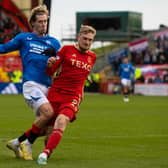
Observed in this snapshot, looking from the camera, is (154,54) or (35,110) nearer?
(35,110)

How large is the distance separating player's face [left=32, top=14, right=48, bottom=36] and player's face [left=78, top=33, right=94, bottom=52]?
606 millimetres

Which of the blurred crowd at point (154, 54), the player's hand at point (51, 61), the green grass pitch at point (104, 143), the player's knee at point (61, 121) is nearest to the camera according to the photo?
the player's knee at point (61, 121)

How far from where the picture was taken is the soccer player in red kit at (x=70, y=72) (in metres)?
10.6

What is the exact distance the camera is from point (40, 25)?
10883mm

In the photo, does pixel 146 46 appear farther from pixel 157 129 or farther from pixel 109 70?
pixel 157 129

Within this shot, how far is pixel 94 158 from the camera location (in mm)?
11039

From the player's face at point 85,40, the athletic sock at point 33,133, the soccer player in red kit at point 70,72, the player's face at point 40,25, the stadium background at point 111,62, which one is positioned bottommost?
the stadium background at point 111,62

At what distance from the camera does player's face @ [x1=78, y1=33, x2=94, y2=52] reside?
10505 mm

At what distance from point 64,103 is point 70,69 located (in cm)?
50

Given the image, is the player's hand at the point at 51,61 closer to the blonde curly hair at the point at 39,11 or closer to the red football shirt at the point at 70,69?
the red football shirt at the point at 70,69

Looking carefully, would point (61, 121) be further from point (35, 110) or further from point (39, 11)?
point (39, 11)

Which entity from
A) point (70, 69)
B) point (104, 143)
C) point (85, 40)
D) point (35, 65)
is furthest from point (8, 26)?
point (85, 40)

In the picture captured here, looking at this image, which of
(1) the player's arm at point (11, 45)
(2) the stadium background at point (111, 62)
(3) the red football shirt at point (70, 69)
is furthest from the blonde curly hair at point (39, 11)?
(2) the stadium background at point (111, 62)

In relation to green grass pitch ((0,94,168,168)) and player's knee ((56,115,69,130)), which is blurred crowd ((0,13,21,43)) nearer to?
green grass pitch ((0,94,168,168))
